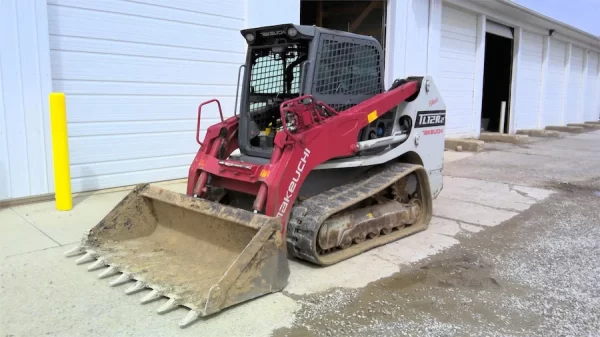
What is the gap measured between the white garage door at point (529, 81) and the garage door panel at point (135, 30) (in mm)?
13639

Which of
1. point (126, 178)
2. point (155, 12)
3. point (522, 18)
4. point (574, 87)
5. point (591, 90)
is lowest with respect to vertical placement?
point (126, 178)

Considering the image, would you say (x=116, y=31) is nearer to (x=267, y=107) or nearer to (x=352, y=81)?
(x=267, y=107)

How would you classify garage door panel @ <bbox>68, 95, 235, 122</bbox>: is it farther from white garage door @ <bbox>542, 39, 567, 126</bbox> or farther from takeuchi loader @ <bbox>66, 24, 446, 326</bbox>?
white garage door @ <bbox>542, 39, 567, 126</bbox>

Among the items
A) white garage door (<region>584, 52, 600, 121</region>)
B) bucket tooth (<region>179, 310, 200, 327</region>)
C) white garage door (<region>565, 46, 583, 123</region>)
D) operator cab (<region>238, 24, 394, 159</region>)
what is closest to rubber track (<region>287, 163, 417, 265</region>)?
operator cab (<region>238, 24, 394, 159</region>)

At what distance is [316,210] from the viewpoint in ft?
14.8

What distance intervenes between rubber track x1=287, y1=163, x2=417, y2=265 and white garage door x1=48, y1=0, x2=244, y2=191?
3733mm

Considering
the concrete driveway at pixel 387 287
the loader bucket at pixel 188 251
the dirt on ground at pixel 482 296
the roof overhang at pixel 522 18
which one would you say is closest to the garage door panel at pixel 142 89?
the concrete driveway at pixel 387 287

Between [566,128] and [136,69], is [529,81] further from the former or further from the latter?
[136,69]

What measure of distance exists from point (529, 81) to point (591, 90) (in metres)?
10.9

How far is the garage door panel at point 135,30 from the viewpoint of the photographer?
6678mm

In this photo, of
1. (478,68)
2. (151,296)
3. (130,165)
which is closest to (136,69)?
(130,165)

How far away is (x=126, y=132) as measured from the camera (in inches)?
293

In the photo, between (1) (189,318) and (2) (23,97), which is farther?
(2) (23,97)

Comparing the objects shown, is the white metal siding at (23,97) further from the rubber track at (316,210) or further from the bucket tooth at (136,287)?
the rubber track at (316,210)
